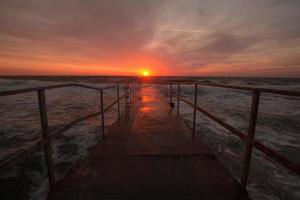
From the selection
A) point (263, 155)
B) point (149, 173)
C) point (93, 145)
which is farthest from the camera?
point (93, 145)

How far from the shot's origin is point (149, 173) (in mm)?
2301

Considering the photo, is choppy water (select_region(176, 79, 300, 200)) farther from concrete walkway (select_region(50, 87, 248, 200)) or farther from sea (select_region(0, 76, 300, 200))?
concrete walkway (select_region(50, 87, 248, 200))

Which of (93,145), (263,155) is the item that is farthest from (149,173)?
(263,155)

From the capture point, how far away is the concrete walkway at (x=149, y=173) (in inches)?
75.8

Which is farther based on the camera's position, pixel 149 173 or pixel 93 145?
pixel 93 145

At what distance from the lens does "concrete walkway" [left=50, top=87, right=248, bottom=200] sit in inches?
75.8

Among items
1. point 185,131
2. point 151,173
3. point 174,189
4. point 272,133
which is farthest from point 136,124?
point 272,133

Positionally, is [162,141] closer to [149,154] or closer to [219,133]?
[149,154]

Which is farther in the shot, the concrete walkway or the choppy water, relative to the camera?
the choppy water

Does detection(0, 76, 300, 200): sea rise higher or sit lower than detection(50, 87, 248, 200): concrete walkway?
lower

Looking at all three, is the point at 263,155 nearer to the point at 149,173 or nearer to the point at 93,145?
the point at 149,173

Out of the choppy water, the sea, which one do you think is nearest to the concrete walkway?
the sea

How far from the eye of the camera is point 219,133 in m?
6.76

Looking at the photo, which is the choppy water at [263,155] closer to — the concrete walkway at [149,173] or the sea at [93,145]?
the sea at [93,145]
